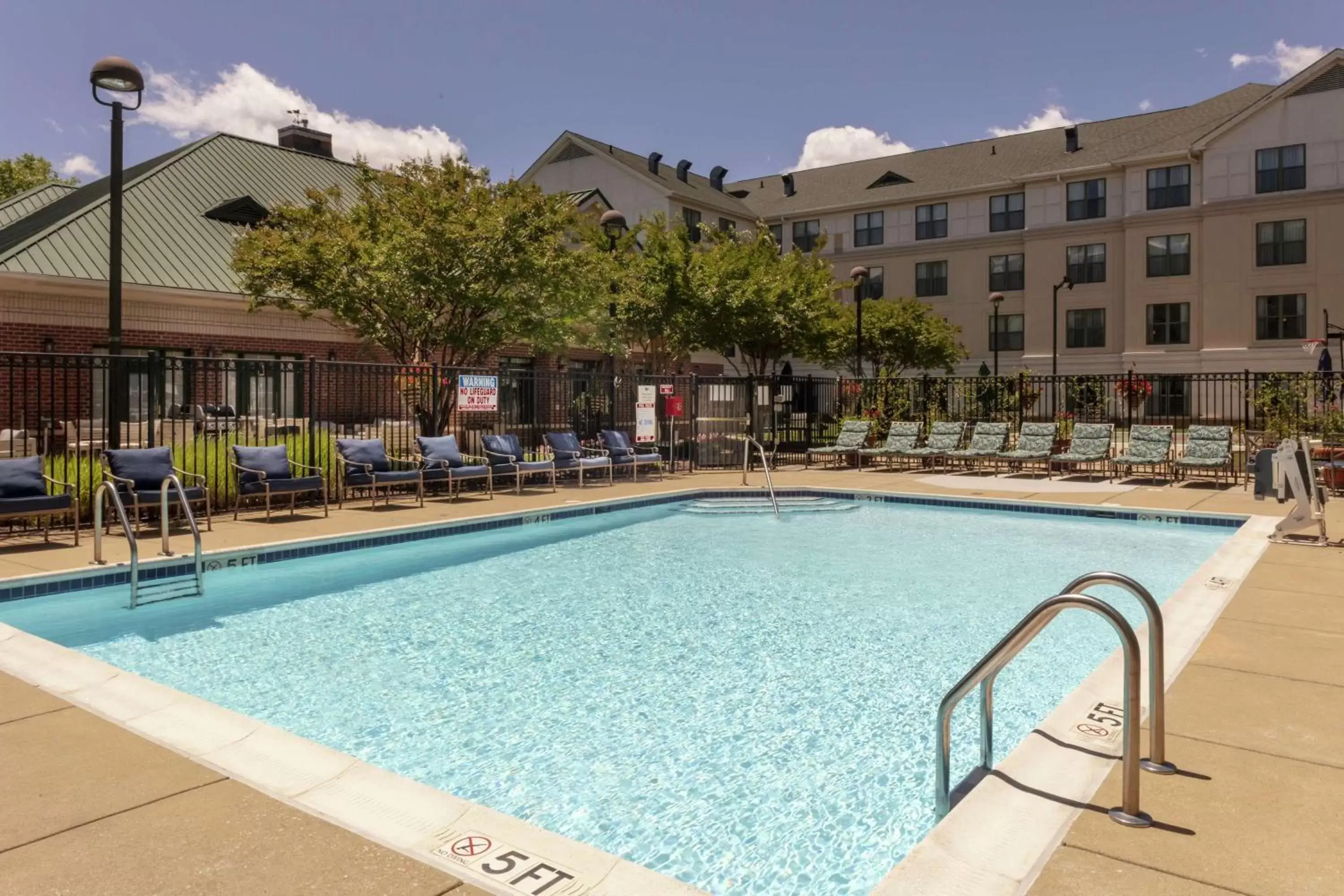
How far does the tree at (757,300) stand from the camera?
76.8 feet

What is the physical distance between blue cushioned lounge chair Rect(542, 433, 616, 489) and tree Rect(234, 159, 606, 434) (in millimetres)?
2175

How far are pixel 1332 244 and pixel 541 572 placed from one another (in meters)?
36.2

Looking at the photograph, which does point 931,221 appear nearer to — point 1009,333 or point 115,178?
point 1009,333

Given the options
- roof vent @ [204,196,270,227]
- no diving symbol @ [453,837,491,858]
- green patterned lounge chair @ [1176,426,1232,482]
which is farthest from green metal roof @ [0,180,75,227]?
green patterned lounge chair @ [1176,426,1232,482]

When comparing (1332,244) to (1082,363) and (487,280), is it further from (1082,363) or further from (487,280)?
(487,280)

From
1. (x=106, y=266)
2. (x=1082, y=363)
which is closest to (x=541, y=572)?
(x=106, y=266)

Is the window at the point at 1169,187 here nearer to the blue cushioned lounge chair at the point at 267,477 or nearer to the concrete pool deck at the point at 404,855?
the blue cushioned lounge chair at the point at 267,477

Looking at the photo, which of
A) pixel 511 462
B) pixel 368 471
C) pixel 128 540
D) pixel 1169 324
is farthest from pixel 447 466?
pixel 1169 324

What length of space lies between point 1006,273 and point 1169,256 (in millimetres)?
6963

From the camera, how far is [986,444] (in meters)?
18.3

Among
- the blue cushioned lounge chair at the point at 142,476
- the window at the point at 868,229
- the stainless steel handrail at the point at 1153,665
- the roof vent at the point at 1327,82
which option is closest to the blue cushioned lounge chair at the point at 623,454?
the blue cushioned lounge chair at the point at 142,476

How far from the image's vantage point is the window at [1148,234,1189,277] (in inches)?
1405

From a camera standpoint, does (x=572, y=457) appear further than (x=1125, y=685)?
Yes

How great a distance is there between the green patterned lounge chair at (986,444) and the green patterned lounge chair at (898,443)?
3.28ft
